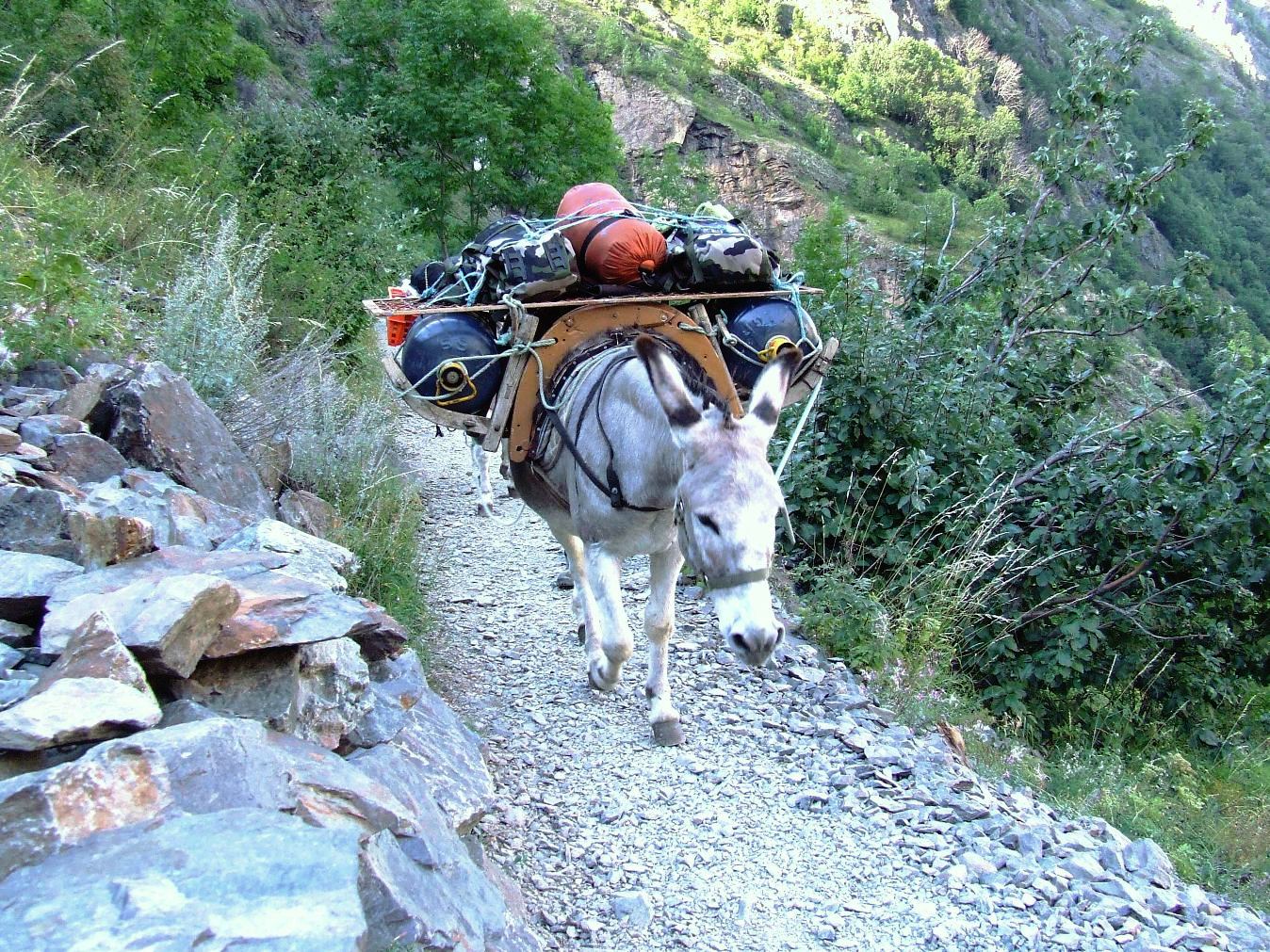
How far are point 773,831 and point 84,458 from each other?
3464 millimetres

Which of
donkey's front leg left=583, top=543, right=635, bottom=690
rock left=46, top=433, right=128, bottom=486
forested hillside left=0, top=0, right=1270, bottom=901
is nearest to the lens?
rock left=46, top=433, right=128, bottom=486

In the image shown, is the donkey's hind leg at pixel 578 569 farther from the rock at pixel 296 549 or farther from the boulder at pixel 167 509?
the boulder at pixel 167 509

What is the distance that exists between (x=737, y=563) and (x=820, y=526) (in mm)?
3987

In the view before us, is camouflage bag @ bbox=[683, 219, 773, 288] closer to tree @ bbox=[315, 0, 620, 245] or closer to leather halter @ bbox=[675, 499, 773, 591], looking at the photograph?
leather halter @ bbox=[675, 499, 773, 591]

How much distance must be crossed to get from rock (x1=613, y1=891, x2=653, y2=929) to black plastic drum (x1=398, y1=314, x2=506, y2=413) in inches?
98.4

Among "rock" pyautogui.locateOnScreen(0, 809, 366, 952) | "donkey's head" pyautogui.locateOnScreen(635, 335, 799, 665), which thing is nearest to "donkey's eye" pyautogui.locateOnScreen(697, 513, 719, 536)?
"donkey's head" pyautogui.locateOnScreen(635, 335, 799, 665)

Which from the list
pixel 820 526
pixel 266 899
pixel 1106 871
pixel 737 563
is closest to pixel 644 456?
pixel 737 563

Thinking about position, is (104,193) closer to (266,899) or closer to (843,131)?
(266,899)

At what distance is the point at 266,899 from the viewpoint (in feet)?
6.33

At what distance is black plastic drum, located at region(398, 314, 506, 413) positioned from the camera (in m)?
4.68

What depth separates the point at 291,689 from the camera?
302 cm

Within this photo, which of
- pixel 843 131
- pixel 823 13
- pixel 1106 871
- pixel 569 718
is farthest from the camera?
pixel 823 13

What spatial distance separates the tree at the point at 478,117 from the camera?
857 inches

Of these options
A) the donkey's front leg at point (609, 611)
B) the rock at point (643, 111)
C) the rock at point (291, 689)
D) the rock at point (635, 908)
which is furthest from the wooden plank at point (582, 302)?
the rock at point (643, 111)
